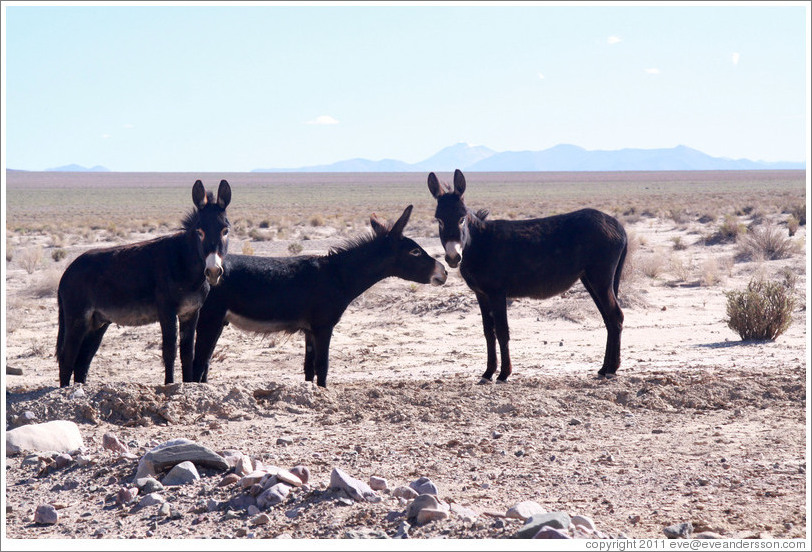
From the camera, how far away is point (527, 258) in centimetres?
1032

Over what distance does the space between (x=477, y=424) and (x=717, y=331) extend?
23.9ft

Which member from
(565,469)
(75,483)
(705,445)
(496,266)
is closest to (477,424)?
(565,469)

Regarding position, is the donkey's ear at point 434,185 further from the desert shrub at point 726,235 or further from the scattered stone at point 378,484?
the desert shrub at point 726,235

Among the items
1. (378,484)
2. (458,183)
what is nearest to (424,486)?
(378,484)

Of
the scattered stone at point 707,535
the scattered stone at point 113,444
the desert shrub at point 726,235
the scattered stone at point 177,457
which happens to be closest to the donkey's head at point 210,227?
the scattered stone at point 113,444

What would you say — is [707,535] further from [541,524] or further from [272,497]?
[272,497]

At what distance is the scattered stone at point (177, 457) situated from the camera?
6.24 meters

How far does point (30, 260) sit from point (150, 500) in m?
20.4

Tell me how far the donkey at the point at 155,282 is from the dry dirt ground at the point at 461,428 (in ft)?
2.14

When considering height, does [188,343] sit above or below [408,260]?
below

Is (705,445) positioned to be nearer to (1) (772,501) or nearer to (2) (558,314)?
(1) (772,501)

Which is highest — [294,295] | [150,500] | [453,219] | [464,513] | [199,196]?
[199,196]

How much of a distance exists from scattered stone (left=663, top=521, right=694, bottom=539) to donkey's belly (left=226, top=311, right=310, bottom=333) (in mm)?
5222

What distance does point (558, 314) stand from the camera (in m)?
15.3
